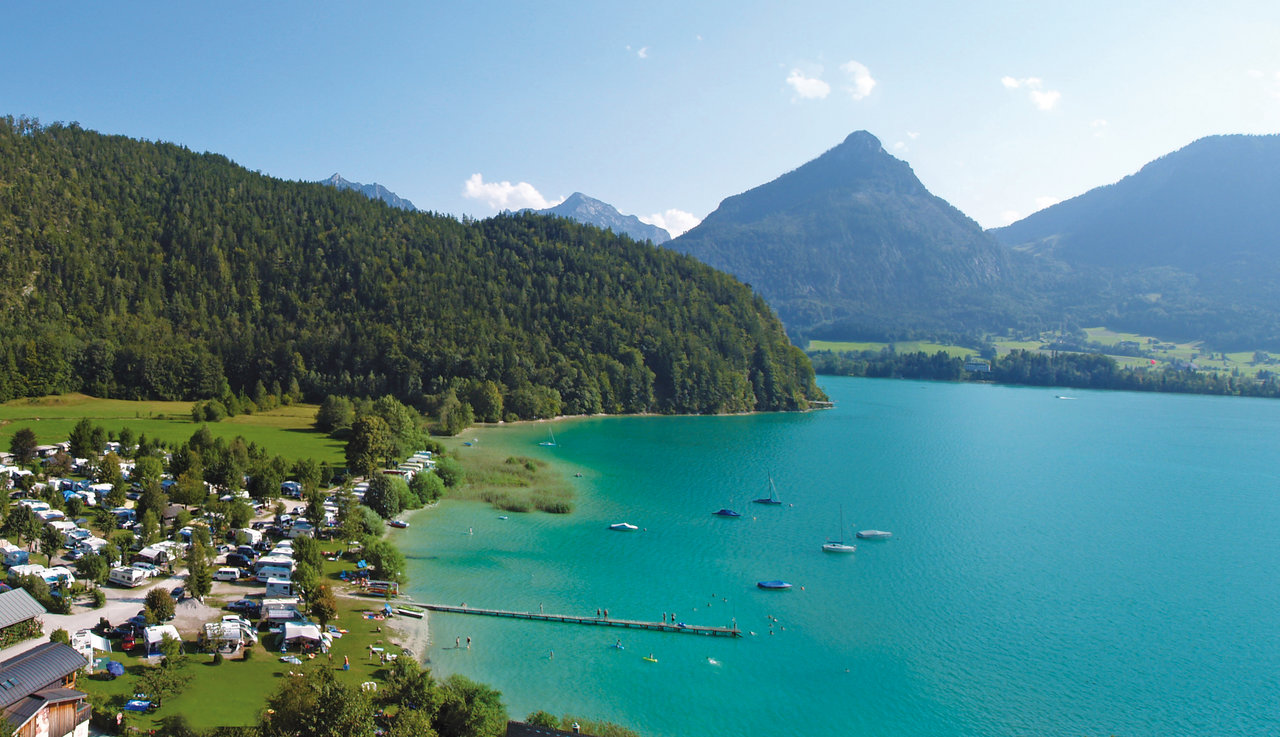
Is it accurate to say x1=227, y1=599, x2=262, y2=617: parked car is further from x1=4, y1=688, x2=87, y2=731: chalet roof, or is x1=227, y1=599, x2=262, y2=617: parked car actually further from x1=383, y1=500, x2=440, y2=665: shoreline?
x1=4, y1=688, x2=87, y2=731: chalet roof

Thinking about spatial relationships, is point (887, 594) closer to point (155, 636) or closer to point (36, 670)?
point (155, 636)

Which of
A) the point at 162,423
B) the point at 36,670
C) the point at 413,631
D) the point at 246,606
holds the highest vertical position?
the point at 162,423

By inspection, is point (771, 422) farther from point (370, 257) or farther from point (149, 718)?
point (149, 718)

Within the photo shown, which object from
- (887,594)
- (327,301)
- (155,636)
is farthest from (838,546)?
(327,301)

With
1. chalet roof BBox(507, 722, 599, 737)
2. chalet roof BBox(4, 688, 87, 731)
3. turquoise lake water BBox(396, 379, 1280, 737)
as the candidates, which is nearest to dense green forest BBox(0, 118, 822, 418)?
turquoise lake water BBox(396, 379, 1280, 737)

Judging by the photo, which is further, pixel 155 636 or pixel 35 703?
pixel 155 636

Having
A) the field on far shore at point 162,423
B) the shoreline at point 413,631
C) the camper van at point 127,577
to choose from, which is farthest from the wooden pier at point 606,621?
the field on far shore at point 162,423
